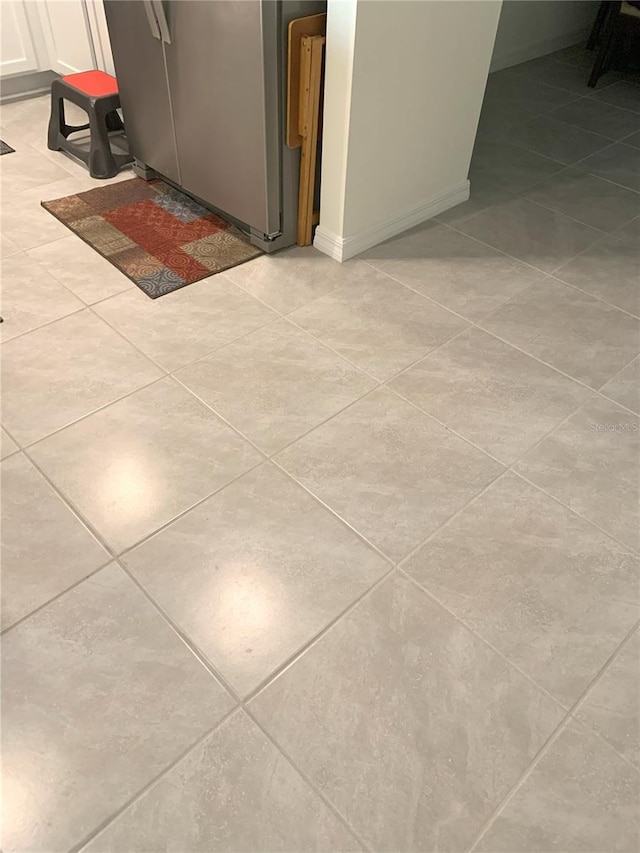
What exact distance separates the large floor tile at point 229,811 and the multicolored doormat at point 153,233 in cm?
152

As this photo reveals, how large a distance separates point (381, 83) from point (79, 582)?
1.70m

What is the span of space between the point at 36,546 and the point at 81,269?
1.18 meters

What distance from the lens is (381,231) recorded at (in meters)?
2.54

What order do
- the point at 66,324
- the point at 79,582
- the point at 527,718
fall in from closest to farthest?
the point at 527,718
the point at 79,582
the point at 66,324

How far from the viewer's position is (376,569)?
1523 millimetres

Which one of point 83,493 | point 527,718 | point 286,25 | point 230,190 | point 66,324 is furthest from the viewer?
point 230,190

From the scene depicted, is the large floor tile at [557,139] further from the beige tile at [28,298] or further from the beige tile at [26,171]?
the beige tile at [28,298]

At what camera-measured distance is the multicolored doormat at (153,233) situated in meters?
2.37

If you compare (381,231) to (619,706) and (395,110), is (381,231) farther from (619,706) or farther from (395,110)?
(619,706)

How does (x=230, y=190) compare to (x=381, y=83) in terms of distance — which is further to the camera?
(x=230, y=190)

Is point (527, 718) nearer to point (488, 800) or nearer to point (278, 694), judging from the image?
point (488, 800)

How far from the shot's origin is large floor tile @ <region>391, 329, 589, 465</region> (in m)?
1.86

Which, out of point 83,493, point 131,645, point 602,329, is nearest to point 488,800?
point 131,645

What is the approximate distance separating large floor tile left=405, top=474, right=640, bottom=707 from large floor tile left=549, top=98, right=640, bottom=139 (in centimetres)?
259
